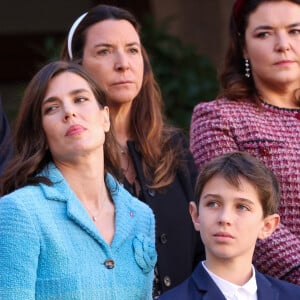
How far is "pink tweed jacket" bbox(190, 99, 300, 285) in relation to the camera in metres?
4.53

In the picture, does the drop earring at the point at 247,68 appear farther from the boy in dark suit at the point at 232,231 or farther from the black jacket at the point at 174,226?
the boy in dark suit at the point at 232,231

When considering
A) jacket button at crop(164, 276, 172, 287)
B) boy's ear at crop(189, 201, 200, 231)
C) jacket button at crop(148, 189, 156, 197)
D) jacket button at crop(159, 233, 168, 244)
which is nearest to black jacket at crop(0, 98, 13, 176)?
jacket button at crop(148, 189, 156, 197)

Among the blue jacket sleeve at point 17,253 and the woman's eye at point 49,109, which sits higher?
the woman's eye at point 49,109

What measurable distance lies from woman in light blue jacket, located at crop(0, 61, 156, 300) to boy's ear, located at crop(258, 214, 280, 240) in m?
0.43

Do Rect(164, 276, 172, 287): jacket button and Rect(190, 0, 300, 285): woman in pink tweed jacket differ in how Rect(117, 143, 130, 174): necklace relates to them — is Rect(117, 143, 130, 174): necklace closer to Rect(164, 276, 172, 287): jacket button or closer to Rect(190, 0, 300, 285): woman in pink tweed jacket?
Rect(190, 0, 300, 285): woman in pink tweed jacket

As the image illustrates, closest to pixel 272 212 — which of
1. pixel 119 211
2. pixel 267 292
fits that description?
pixel 267 292

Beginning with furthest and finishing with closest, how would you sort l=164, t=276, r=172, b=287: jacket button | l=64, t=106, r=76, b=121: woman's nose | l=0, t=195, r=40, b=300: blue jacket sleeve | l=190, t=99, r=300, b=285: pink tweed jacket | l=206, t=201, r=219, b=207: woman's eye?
l=164, t=276, r=172, b=287: jacket button
l=190, t=99, r=300, b=285: pink tweed jacket
l=64, t=106, r=76, b=121: woman's nose
l=206, t=201, r=219, b=207: woman's eye
l=0, t=195, r=40, b=300: blue jacket sleeve

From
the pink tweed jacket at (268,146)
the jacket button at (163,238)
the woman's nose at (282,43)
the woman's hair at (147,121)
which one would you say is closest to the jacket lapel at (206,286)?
the pink tweed jacket at (268,146)

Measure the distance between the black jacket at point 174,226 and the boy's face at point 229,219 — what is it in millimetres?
594

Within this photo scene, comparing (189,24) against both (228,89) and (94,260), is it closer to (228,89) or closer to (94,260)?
(228,89)

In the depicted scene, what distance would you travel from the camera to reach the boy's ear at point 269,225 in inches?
169

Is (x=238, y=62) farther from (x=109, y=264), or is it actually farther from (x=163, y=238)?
(x=109, y=264)

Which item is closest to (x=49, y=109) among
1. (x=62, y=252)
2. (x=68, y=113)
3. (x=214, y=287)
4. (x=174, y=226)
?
(x=68, y=113)

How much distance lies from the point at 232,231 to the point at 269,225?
0.23 m
